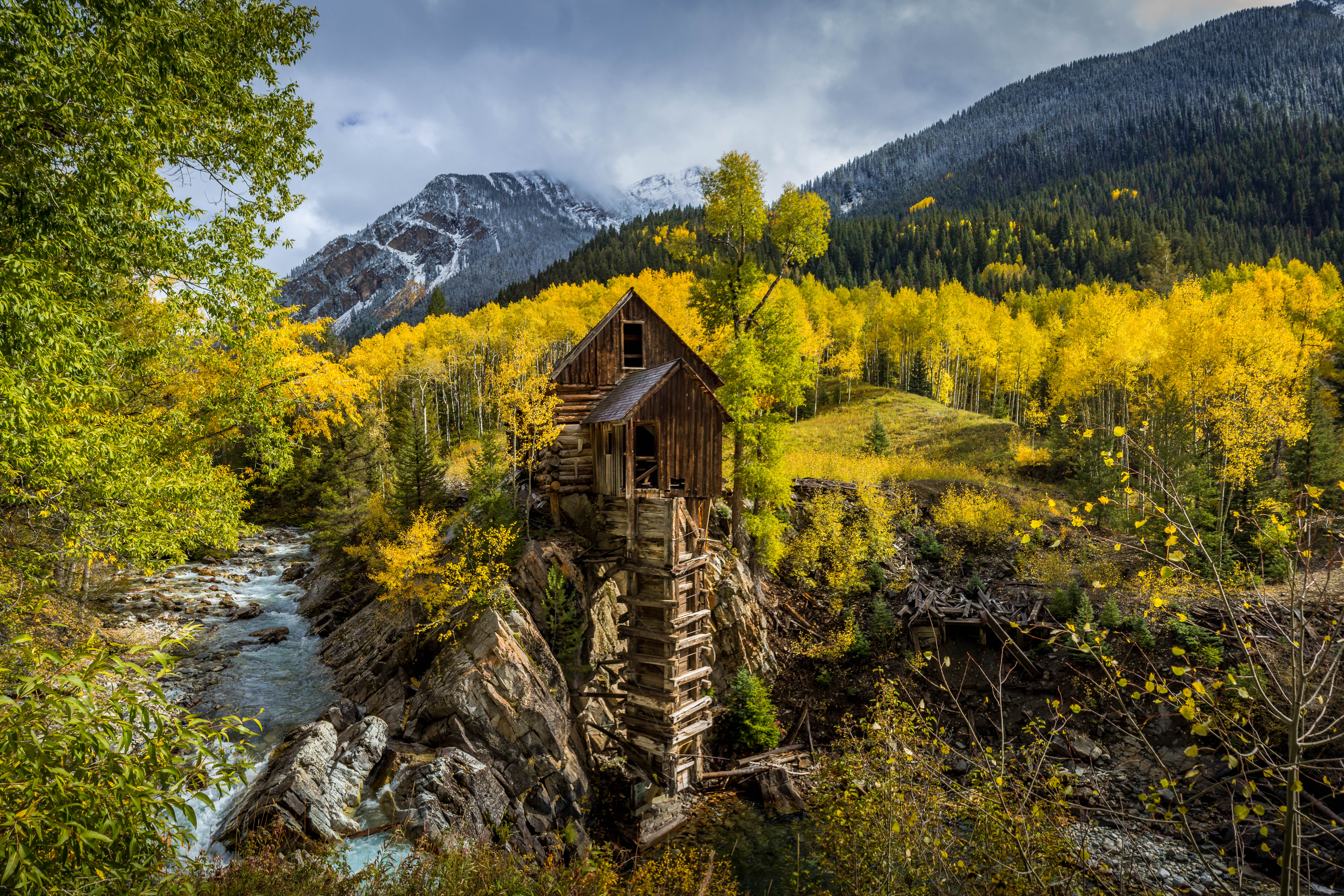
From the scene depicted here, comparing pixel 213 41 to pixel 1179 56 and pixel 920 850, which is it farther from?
pixel 1179 56

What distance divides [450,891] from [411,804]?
5109 mm

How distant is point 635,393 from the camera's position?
1988cm

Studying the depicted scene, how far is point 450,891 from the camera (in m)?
8.41

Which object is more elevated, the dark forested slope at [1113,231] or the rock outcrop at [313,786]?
the dark forested slope at [1113,231]

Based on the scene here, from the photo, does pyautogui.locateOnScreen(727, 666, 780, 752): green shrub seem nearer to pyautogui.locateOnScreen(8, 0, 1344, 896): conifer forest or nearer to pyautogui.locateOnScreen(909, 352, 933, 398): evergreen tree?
pyautogui.locateOnScreen(8, 0, 1344, 896): conifer forest

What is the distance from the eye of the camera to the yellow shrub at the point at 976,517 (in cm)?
2756

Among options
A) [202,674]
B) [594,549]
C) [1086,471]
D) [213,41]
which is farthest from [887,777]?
[1086,471]

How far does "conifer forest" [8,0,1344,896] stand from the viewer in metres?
6.06

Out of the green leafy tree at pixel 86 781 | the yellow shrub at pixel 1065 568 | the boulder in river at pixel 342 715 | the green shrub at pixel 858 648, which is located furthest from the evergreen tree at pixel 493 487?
the yellow shrub at pixel 1065 568

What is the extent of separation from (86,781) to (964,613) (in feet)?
81.8

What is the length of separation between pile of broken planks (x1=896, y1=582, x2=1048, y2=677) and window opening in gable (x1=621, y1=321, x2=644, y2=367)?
13726 millimetres

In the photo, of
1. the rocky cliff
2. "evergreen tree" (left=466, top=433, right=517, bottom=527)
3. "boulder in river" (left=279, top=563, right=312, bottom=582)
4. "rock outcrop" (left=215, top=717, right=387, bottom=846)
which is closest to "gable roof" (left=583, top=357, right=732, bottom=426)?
"evergreen tree" (left=466, top=433, right=517, bottom=527)

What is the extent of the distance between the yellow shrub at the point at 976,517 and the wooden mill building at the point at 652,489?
41.0ft

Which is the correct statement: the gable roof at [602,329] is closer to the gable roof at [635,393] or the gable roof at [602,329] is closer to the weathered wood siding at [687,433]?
the gable roof at [635,393]
